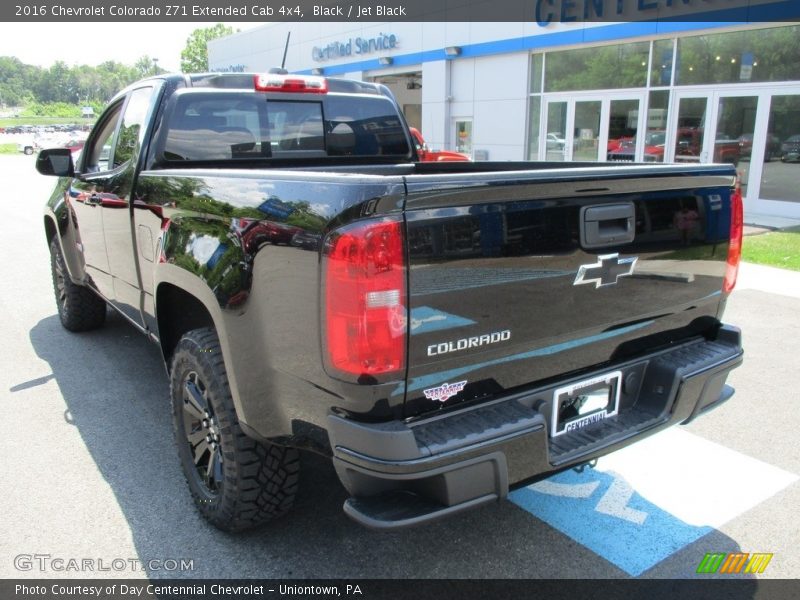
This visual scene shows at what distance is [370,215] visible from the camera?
186 cm

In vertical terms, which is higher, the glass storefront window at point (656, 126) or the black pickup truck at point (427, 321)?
the glass storefront window at point (656, 126)

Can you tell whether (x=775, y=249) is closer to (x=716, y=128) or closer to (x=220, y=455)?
(x=716, y=128)

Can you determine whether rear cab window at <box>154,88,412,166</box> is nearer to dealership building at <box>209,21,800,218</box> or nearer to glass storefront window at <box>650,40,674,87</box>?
dealership building at <box>209,21,800,218</box>

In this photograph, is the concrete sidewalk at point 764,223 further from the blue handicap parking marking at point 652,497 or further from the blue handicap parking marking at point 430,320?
the blue handicap parking marking at point 430,320

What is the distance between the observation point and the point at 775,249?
9164mm

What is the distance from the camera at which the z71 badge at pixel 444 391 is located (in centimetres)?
205

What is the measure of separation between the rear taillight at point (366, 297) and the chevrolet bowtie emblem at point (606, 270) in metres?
0.73

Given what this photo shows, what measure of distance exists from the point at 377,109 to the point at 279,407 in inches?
108

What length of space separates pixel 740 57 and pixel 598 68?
3427 millimetres

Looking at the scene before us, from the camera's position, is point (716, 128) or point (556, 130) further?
point (556, 130)

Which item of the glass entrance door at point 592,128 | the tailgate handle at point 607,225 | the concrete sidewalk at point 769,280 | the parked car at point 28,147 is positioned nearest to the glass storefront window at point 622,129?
the glass entrance door at point 592,128

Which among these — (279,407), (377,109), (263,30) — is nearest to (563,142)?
(377,109)

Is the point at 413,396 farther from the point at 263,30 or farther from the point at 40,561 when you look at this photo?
the point at 263,30

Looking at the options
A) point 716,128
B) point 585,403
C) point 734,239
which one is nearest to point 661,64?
point 716,128
